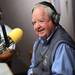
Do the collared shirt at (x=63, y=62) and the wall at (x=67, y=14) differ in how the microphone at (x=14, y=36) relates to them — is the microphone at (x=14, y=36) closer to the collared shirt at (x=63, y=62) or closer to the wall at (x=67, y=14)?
the wall at (x=67, y=14)

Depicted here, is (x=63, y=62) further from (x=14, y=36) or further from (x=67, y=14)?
(x=67, y=14)

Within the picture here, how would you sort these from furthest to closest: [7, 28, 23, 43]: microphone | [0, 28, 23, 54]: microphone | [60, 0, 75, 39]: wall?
[60, 0, 75, 39]: wall, [7, 28, 23, 43]: microphone, [0, 28, 23, 54]: microphone

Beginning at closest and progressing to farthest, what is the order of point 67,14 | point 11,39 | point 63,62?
1. point 63,62
2. point 11,39
3. point 67,14

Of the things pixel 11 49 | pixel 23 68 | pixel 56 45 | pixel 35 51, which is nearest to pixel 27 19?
pixel 23 68

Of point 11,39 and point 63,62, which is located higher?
point 63,62

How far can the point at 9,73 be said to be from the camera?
154 centimetres

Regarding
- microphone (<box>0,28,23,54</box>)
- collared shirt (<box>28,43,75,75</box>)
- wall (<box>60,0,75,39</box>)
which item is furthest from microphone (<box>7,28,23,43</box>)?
collared shirt (<box>28,43,75,75</box>)

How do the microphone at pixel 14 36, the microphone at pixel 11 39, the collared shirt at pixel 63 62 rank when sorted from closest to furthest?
the collared shirt at pixel 63 62, the microphone at pixel 11 39, the microphone at pixel 14 36

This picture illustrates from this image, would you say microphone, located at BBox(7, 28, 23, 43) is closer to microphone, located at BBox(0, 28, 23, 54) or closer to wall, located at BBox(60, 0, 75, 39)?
microphone, located at BBox(0, 28, 23, 54)

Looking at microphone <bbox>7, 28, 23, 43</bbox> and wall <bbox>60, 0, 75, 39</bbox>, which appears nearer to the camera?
microphone <bbox>7, 28, 23, 43</bbox>

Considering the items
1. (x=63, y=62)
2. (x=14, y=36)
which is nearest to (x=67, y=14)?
(x=14, y=36)

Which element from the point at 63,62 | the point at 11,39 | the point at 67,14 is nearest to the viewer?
the point at 63,62

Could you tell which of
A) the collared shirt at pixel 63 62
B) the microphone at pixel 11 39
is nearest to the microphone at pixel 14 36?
the microphone at pixel 11 39

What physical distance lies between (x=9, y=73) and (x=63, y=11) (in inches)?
66.6
